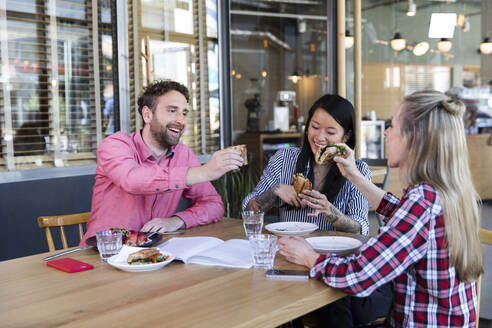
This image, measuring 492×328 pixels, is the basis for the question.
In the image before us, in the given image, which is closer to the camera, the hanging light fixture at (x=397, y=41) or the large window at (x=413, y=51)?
the large window at (x=413, y=51)

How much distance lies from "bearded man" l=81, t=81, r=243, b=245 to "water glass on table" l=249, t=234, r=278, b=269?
49 centimetres

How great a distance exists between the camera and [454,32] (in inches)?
232

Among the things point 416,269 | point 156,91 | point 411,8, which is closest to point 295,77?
point 411,8

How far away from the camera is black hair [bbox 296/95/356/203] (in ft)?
8.13

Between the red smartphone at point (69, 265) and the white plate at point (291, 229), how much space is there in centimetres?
75

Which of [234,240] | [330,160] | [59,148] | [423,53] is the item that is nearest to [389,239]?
[234,240]

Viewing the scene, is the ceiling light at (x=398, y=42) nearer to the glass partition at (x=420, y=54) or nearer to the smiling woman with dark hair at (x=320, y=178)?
the glass partition at (x=420, y=54)

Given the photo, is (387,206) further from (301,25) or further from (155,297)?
(301,25)

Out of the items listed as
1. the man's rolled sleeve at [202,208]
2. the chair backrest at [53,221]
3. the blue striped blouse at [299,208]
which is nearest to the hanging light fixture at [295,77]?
the blue striped blouse at [299,208]

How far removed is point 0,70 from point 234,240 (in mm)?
2511

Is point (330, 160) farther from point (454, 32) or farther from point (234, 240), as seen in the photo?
point (454, 32)

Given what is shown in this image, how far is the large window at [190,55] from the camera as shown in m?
4.31

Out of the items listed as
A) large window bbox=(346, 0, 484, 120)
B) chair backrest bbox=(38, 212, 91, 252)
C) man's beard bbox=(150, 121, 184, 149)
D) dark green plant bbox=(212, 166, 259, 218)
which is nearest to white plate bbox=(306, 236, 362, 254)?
man's beard bbox=(150, 121, 184, 149)

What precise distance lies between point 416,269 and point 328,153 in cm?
99
